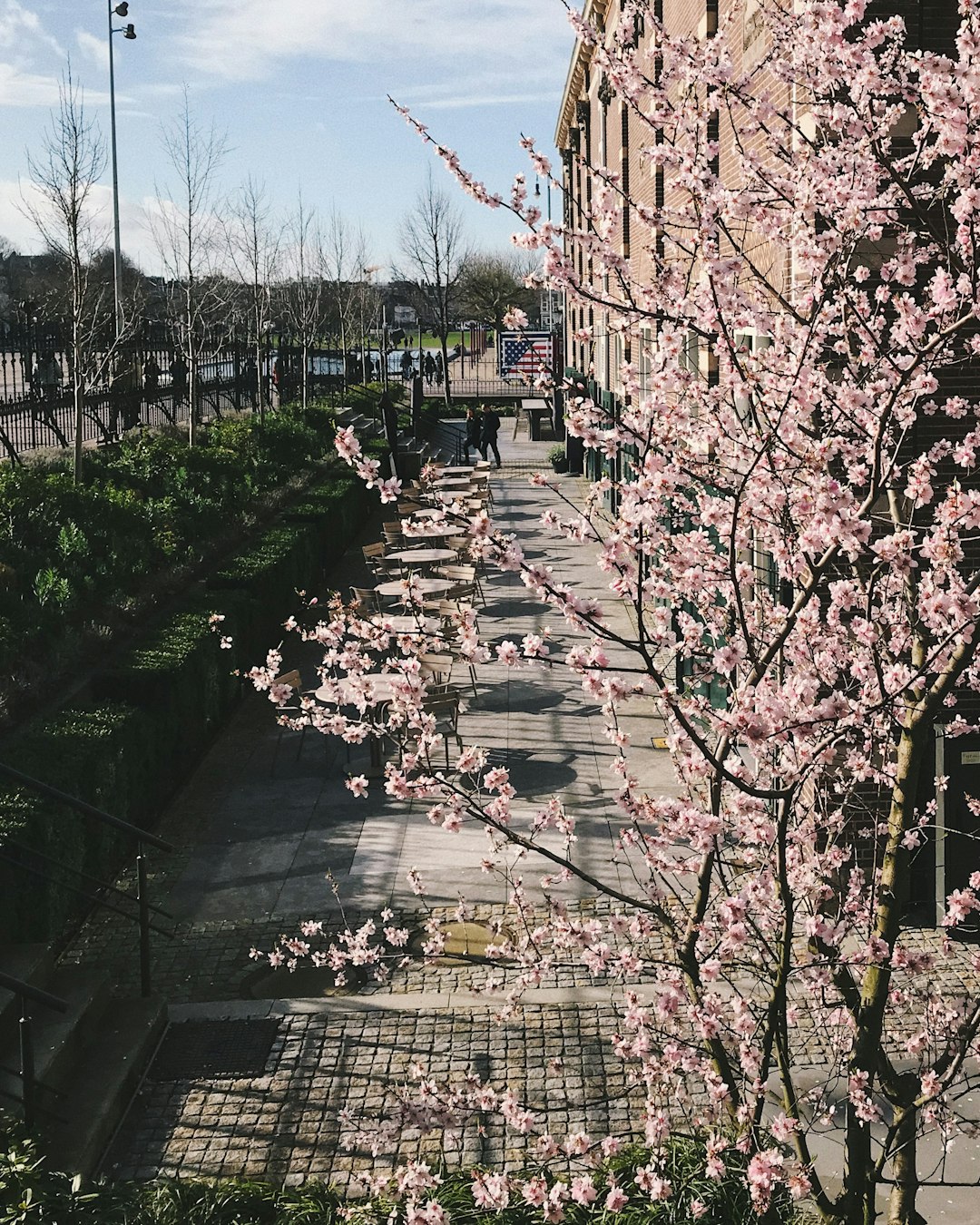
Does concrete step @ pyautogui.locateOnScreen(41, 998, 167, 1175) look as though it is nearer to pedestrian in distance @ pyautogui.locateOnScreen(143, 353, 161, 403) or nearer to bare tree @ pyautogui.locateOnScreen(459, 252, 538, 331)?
pedestrian in distance @ pyautogui.locateOnScreen(143, 353, 161, 403)

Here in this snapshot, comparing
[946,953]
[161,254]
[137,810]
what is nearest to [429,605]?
[137,810]

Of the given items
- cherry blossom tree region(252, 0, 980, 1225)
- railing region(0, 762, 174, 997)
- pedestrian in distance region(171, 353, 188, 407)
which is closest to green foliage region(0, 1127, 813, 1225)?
cherry blossom tree region(252, 0, 980, 1225)

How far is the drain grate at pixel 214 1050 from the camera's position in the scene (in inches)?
295

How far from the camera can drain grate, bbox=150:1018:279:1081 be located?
7.50 meters

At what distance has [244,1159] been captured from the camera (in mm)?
6625

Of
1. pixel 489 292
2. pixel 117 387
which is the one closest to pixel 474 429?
pixel 117 387

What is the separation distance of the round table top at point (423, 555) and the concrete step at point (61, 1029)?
34.7 feet

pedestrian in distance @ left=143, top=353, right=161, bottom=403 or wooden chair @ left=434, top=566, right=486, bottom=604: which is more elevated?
pedestrian in distance @ left=143, top=353, right=161, bottom=403

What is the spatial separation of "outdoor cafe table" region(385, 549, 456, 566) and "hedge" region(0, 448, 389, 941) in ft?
5.71

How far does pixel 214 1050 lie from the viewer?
7.72 meters

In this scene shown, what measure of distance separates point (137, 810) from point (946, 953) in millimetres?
6237

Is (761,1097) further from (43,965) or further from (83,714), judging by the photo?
(83,714)

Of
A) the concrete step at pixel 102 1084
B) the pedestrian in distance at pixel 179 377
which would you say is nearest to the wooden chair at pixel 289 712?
the concrete step at pixel 102 1084

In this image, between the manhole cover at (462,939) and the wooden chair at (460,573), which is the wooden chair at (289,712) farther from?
the wooden chair at (460,573)
